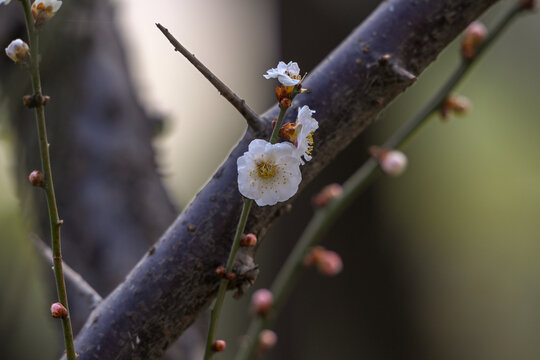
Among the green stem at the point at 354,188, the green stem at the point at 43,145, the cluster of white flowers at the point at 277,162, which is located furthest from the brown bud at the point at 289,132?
the green stem at the point at 354,188

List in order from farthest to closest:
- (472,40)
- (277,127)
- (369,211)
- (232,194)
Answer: (369,211) → (472,40) → (232,194) → (277,127)

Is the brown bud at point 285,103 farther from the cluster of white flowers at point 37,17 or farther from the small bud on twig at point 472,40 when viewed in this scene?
the small bud on twig at point 472,40

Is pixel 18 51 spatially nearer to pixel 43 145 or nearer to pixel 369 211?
pixel 43 145

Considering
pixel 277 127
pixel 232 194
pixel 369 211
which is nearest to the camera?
pixel 277 127

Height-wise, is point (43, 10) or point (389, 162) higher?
point (43, 10)

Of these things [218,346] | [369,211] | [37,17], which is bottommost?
[369,211]

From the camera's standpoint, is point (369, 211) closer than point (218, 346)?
No

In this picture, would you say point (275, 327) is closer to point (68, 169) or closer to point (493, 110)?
point (68, 169)

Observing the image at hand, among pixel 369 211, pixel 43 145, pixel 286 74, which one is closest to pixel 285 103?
pixel 286 74
